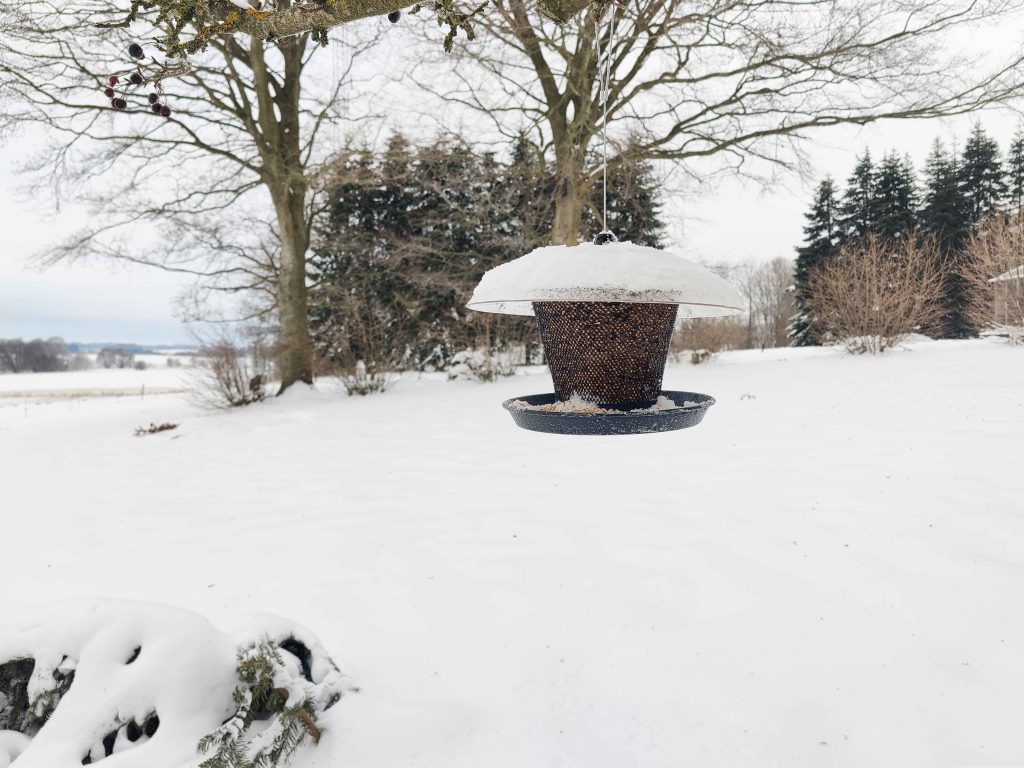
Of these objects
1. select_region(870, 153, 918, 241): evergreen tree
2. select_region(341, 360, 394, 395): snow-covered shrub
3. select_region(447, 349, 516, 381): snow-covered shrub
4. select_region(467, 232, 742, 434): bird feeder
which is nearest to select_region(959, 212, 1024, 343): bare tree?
select_region(447, 349, 516, 381): snow-covered shrub

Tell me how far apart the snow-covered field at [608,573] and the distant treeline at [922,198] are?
22834mm

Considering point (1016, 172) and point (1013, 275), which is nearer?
point (1013, 275)

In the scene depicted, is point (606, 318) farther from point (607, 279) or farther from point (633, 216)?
point (633, 216)

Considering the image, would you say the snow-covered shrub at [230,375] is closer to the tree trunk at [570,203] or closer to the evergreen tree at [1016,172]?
the tree trunk at [570,203]

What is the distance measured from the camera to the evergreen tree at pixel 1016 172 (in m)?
25.7

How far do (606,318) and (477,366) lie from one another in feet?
32.0

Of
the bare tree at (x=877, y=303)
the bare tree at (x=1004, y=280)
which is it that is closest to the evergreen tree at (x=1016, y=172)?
the bare tree at (x=1004, y=280)

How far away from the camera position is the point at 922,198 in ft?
89.8

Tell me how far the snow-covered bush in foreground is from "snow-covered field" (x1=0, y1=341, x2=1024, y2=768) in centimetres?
27

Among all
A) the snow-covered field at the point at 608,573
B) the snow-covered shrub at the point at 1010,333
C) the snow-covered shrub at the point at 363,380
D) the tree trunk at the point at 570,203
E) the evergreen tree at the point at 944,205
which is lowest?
the snow-covered field at the point at 608,573

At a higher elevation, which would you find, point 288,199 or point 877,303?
point 288,199

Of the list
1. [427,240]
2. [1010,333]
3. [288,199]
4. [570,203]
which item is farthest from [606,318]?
[1010,333]

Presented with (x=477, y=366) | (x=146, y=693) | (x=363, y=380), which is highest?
(x=477, y=366)

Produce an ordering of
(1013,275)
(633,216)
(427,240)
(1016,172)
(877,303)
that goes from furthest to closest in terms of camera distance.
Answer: (1016,172)
(633,216)
(427,240)
(1013,275)
(877,303)
